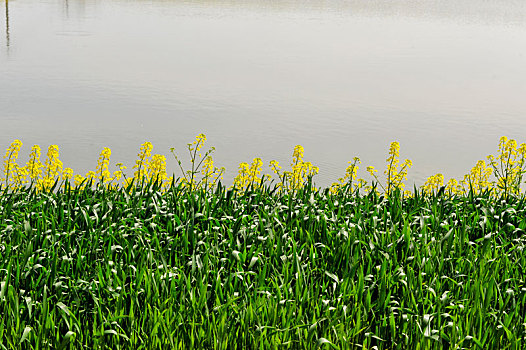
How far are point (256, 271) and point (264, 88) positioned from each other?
8168 mm

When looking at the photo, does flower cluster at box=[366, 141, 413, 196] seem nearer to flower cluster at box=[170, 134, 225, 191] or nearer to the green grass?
the green grass

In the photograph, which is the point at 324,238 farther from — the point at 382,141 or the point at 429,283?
the point at 382,141

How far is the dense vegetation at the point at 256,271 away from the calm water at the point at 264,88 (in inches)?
118

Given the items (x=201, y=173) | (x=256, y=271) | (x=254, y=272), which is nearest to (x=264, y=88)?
(x=201, y=173)

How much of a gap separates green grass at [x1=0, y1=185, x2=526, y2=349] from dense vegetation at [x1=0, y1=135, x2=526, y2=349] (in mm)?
10

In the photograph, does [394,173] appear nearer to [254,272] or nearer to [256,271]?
[256,271]

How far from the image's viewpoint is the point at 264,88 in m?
12.1

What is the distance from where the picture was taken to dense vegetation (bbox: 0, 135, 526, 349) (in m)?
3.57

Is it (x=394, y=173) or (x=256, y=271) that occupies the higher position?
(x=394, y=173)

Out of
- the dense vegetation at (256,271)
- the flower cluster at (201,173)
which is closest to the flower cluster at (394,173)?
the dense vegetation at (256,271)

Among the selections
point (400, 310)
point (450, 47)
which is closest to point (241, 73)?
point (450, 47)

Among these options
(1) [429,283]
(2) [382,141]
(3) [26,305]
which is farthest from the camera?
(2) [382,141]

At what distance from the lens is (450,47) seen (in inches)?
693

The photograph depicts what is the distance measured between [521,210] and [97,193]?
2.82 m
